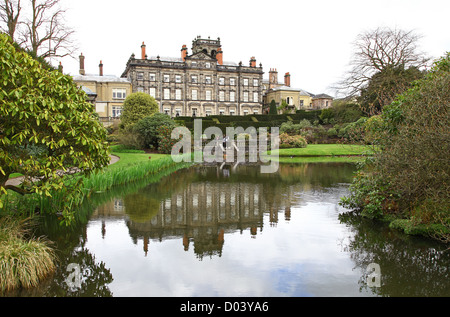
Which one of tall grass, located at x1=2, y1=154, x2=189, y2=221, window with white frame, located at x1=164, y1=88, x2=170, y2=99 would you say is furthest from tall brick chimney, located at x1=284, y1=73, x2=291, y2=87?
tall grass, located at x1=2, y1=154, x2=189, y2=221

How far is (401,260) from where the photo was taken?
18.9 ft

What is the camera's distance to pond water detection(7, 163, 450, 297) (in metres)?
4.79

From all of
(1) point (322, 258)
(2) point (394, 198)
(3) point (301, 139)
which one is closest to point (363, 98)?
(3) point (301, 139)

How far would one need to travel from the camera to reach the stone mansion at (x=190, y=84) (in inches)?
1970

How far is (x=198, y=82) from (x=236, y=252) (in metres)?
51.5

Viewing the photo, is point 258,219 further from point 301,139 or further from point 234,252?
point 301,139

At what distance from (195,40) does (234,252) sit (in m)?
59.5

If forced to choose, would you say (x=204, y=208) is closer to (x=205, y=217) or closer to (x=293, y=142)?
(x=205, y=217)

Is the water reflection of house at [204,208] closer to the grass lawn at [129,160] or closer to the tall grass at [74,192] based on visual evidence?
the tall grass at [74,192]

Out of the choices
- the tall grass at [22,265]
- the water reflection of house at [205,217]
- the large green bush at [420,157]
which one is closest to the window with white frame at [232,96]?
A: the water reflection of house at [205,217]

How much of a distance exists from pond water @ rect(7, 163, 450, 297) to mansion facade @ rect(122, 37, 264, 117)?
44.6 metres

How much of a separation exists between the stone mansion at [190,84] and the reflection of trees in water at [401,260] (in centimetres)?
4575

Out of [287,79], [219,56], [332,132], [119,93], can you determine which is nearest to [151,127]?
[332,132]

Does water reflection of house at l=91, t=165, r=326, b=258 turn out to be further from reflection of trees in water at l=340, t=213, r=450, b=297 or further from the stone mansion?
the stone mansion
